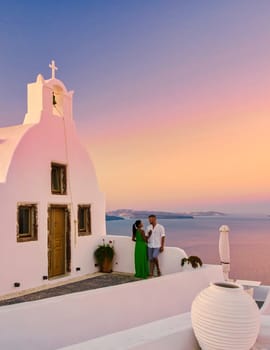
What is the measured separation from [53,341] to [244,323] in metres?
2.97

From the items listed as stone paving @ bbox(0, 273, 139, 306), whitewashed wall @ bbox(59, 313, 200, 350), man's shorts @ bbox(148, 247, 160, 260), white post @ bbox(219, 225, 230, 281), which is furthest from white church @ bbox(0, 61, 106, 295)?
whitewashed wall @ bbox(59, 313, 200, 350)

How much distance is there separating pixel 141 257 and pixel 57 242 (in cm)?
204

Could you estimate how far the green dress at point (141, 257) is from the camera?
9.43 m

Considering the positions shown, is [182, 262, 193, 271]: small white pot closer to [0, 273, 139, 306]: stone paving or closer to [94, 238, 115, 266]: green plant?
[0, 273, 139, 306]: stone paving

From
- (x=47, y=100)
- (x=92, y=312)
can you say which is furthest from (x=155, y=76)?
(x=92, y=312)

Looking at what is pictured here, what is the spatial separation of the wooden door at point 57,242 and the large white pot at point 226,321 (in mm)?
6449

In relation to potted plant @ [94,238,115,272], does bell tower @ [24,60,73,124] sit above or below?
above

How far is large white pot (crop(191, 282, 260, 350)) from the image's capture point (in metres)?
3.00

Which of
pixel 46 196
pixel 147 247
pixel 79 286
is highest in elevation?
pixel 46 196

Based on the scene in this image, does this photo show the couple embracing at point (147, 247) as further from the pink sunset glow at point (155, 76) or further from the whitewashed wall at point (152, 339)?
the whitewashed wall at point (152, 339)

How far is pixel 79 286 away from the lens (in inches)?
340

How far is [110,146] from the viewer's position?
51.7 feet

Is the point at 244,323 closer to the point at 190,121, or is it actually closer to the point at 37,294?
the point at 37,294

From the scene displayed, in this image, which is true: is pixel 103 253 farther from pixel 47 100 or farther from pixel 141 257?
pixel 47 100
